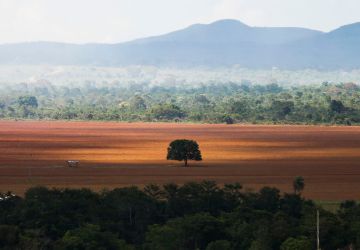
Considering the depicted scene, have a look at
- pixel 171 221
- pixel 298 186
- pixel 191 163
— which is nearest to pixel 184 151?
pixel 191 163

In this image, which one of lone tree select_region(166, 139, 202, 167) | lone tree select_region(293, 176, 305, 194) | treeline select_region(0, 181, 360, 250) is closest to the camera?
treeline select_region(0, 181, 360, 250)

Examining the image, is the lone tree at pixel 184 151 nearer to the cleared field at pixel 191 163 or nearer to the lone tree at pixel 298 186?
the cleared field at pixel 191 163

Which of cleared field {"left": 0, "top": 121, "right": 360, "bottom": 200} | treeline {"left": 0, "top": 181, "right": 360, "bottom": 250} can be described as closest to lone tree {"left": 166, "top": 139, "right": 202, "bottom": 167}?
cleared field {"left": 0, "top": 121, "right": 360, "bottom": 200}

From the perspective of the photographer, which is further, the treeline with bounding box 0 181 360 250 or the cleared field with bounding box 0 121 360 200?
the cleared field with bounding box 0 121 360 200

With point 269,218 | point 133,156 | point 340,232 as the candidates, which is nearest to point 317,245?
point 340,232

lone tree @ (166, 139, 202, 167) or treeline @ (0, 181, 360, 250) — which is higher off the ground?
lone tree @ (166, 139, 202, 167)

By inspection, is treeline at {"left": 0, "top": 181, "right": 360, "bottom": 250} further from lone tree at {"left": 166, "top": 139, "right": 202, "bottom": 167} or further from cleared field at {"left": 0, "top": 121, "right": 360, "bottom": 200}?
lone tree at {"left": 166, "top": 139, "right": 202, "bottom": 167}

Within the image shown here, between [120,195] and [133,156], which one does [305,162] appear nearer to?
[133,156]

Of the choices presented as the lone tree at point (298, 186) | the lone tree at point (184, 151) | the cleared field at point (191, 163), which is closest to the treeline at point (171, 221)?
the lone tree at point (298, 186)
